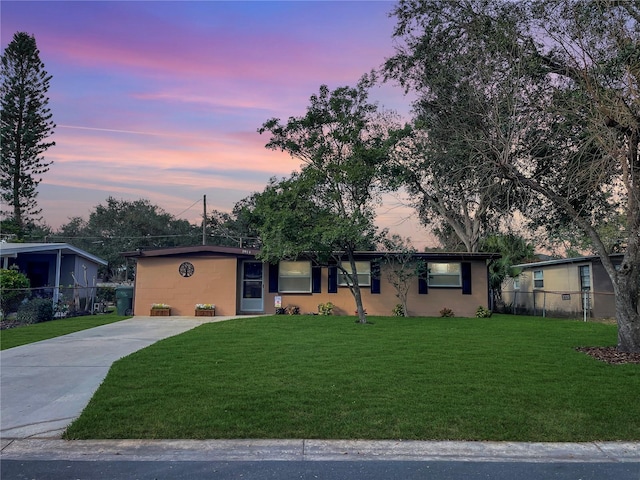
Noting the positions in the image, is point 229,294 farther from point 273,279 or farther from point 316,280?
point 316,280

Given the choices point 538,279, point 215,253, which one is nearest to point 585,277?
point 538,279

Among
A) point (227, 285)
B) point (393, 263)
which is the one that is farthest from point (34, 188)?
point (393, 263)

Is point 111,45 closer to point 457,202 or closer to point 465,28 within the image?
point 465,28

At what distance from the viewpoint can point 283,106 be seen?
50.4 feet

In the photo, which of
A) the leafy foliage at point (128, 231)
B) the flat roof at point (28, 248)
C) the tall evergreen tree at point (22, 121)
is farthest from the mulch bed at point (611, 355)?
the leafy foliage at point (128, 231)

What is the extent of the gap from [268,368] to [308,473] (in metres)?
3.72

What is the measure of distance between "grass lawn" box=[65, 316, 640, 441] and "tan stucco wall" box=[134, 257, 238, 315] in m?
8.06

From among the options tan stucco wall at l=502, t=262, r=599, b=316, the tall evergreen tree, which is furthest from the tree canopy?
the tall evergreen tree

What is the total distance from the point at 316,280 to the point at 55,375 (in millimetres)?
12244

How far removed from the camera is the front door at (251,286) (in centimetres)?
1938

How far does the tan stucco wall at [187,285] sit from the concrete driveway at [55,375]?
544cm

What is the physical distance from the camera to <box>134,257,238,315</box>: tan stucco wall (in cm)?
1872

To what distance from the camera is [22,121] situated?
3231 cm

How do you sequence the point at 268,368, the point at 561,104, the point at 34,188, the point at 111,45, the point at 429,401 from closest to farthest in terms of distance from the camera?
the point at 429,401
the point at 268,368
the point at 561,104
the point at 111,45
the point at 34,188
